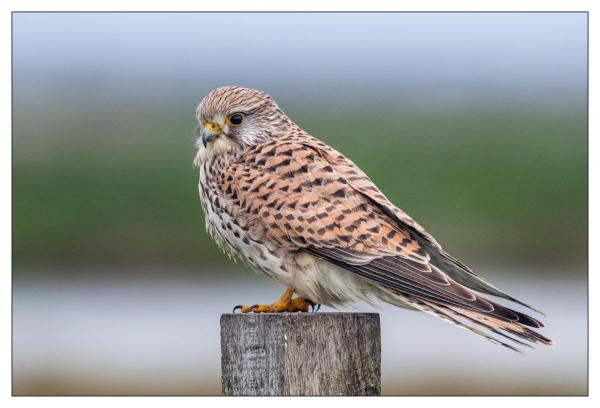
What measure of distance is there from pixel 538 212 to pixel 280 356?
8073mm

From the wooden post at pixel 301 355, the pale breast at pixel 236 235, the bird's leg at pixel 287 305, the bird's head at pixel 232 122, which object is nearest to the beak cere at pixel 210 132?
the bird's head at pixel 232 122

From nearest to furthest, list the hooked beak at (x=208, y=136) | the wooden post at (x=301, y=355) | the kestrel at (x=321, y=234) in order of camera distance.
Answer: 1. the wooden post at (x=301, y=355)
2. the kestrel at (x=321, y=234)
3. the hooked beak at (x=208, y=136)

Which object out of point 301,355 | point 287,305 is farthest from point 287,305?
point 301,355

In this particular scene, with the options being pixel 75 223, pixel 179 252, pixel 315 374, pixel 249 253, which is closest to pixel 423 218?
pixel 179 252

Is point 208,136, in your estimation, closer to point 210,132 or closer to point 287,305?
point 210,132

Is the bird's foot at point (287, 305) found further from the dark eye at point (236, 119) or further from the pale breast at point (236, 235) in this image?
the dark eye at point (236, 119)

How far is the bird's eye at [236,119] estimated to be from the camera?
6.27 m

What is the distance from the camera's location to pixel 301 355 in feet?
16.2

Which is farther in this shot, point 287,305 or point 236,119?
point 236,119

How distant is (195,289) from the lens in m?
10.8

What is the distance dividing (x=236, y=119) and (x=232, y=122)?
35 millimetres

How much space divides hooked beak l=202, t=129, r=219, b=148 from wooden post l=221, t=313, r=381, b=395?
57.8 inches

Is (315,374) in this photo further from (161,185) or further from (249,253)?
(161,185)

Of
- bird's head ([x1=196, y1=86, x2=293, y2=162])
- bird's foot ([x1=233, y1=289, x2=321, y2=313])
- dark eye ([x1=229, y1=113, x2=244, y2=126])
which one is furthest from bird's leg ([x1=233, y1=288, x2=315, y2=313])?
dark eye ([x1=229, y1=113, x2=244, y2=126])
